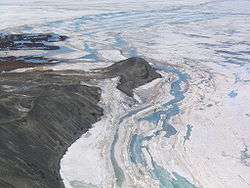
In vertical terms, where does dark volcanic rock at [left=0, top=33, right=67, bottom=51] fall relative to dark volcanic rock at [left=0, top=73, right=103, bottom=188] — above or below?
below

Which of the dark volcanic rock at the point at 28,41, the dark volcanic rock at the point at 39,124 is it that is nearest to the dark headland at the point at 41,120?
the dark volcanic rock at the point at 39,124

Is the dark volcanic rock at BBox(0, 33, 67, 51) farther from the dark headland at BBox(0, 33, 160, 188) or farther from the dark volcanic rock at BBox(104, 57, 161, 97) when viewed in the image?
the dark headland at BBox(0, 33, 160, 188)

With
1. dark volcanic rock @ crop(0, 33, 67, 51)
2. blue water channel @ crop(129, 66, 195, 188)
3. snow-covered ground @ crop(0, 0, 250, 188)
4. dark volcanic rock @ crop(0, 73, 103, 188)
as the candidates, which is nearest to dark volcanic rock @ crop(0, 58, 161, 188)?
dark volcanic rock @ crop(0, 73, 103, 188)

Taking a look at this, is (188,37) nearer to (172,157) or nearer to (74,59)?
(74,59)

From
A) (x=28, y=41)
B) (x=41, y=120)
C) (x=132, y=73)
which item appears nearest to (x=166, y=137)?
(x=41, y=120)

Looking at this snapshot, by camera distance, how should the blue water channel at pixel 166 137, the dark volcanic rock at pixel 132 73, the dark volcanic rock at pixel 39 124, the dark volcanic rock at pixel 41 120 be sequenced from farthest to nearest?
the dark volcanic rock at pixel 132 73
the blue water channel at pixel 166 137
the dark volcanic rock at pixel 41 120
the dark volcanic rock at pixel 39 124

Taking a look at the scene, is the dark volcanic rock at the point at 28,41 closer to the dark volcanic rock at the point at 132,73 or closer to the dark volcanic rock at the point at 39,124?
the dark volcanic rock at the point at 132,73
